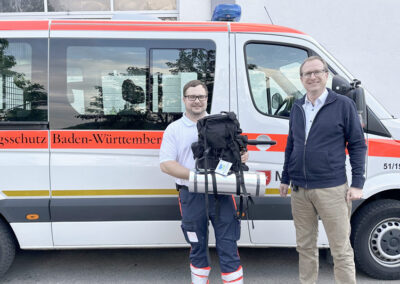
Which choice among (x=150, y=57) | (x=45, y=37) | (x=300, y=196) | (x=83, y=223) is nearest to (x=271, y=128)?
(x=300, y=196)

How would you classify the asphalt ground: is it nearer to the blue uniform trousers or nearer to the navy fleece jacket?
the blue uniform trousers

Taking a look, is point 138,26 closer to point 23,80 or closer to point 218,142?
point 23,80

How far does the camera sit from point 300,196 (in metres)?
2.54

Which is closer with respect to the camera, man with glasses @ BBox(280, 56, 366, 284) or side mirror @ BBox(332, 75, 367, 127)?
man with glasses @ BBox(280, 56, 366, 284)

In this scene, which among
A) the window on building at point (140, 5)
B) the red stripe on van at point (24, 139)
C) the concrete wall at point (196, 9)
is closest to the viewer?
the red stripe on van at point (24, 139)

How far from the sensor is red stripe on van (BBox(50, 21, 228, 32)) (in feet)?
9.47

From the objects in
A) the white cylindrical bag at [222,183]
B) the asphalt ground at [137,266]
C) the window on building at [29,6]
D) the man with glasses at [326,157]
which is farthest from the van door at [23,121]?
the window on building at [29,6]

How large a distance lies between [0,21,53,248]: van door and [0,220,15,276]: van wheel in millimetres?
127

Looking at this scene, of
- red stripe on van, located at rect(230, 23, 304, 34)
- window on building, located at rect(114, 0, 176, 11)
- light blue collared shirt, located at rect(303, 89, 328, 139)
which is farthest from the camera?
window on building, located at rect(114, 0, 176, 11)

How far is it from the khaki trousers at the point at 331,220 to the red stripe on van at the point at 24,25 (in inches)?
95.3

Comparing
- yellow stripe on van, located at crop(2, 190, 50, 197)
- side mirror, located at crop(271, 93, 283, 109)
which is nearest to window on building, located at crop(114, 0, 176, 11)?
side mirror, located at crop(271, 93, 283, 109)

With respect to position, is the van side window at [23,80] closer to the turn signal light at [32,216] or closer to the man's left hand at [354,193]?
the turn signal light at [32,216]

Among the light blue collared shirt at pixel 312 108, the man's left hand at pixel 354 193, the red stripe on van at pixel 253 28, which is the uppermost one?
the red stripe on van at pixel 253 28

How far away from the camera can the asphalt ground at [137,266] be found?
3.22 meters
